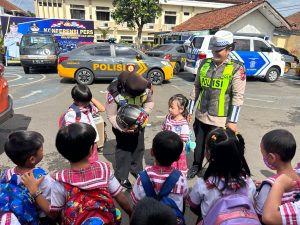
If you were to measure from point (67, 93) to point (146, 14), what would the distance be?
40.0 feet

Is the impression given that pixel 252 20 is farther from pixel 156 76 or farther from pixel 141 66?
pixel 141 66

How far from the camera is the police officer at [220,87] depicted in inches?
117

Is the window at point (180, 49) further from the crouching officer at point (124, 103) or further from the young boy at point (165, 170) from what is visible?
the young boy at point (165, 170)

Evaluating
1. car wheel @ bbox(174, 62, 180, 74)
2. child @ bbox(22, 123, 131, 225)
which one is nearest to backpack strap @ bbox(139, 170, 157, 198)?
child @ bbox(22, 123, 131, 225)

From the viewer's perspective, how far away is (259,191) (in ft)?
5.69

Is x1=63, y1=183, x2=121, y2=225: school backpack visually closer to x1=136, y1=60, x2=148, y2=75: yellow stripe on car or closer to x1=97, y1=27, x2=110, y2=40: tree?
x1=136, y1=60, x2=148, y2=75: yellow stripe on car

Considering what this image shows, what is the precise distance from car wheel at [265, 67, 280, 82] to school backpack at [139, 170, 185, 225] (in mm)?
11313

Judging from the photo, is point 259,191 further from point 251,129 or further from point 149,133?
point 251,129

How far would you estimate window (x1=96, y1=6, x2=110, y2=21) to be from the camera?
33.6m

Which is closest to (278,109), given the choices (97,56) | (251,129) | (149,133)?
(251,129)

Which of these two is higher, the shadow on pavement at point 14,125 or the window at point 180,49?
the window at point 180,49

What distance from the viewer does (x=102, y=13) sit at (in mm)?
34062

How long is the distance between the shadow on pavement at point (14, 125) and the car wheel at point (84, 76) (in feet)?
12.6

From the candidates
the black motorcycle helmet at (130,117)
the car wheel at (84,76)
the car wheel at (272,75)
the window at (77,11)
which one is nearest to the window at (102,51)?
the car wheel at (84,76)
